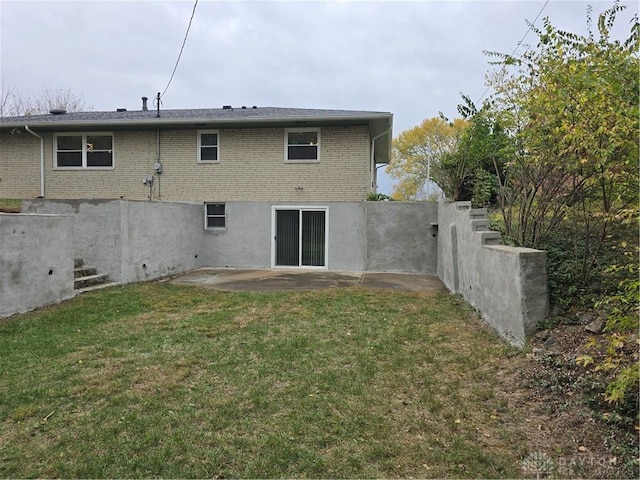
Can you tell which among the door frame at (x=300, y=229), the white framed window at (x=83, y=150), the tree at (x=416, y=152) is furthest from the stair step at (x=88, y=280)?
the tree at (x=416, y=152)

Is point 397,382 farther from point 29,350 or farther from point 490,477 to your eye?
point 29,350

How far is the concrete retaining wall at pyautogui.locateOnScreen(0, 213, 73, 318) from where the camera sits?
20.9 ft

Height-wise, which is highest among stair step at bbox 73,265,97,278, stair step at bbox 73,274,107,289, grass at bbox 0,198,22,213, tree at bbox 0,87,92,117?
tree at bbox 0,87,92,117

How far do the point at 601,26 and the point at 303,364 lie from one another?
16.3 feet

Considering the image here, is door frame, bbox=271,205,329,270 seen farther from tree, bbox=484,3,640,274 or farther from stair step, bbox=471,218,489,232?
tree, bbox=484,3,640,274

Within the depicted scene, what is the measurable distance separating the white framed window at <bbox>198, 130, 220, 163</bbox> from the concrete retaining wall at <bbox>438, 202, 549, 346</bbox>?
7.85m

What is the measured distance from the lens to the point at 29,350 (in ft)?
15.8

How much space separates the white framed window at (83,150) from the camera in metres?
13.5

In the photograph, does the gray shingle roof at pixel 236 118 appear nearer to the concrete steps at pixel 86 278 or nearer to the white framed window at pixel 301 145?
the white framed window at pixel 301 145

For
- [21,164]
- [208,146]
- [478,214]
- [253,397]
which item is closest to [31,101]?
[21,164]

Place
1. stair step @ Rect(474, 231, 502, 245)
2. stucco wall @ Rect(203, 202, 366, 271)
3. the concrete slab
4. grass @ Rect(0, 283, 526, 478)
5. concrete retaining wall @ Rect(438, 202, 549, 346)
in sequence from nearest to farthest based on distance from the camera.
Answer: grass @ Rect(0, 283, 526, 478) < concrete retaining wall @ Rect(438, 202, 549, 346) < stair step @ Rect(474, 231, 502, 245) < the concrete slab < stucco wall @ Rect(203, 202, 366, 271)

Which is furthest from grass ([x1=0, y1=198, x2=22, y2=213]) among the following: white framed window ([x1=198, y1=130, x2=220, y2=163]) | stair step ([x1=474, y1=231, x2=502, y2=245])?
stair step ([x1=474, y1=231, x2=502, y2=245])

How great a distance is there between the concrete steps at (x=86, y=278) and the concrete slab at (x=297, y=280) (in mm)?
1660

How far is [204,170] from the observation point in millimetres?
13211
